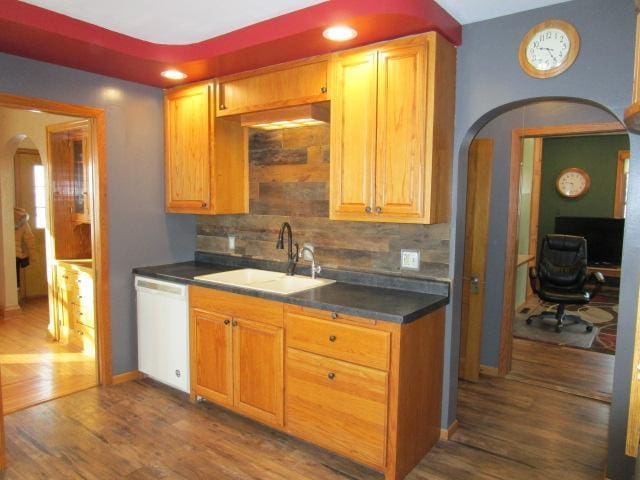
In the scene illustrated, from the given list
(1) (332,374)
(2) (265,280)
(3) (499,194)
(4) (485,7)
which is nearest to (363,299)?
(1) (332,374)

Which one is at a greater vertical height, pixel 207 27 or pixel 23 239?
pixel 207 27

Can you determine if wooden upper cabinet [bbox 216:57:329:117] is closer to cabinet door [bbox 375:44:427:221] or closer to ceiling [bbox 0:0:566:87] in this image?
ceiling [bbox 0:0:566:87]

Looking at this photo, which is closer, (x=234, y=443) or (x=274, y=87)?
(x=234, y=443)

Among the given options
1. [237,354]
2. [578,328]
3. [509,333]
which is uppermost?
[237,354]

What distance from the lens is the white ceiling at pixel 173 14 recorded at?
7.75ft

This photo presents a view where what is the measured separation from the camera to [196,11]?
247cm

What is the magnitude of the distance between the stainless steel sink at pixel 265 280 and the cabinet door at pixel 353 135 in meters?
0.59

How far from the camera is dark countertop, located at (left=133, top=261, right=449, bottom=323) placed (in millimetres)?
2279

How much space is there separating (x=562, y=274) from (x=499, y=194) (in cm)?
250

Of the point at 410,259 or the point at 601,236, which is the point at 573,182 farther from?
the point at 410,259

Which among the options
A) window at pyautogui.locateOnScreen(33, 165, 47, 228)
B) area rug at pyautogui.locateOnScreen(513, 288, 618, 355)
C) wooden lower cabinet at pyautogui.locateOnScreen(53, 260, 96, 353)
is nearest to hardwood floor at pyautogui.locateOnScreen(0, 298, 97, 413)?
wooden lower cabinet at pyautogui.locateOnScreen(53, 260, 96, 353)

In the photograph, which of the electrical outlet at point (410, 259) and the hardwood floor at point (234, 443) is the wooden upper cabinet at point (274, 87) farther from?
the hardwood floor at point (234, 443)

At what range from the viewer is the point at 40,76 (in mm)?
2994

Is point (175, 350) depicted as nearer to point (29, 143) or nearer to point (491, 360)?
point (491, 360)
